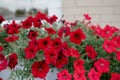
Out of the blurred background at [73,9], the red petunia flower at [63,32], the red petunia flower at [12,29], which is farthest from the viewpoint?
the blurred background at [73,9]

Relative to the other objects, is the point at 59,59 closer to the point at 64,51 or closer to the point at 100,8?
the point at 64,51

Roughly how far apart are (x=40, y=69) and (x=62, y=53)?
0.45ft

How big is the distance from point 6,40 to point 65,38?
36 centimetres

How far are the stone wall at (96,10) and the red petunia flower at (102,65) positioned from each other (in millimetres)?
1633

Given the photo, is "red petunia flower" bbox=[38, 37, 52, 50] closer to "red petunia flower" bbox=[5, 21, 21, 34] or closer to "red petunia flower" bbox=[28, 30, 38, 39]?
"red petunia flower" bbox=[28, 30, 38, 39]

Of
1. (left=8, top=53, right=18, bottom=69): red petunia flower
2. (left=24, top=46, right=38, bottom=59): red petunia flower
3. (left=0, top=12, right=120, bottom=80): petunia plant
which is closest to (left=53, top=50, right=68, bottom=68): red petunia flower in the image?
(left=0, top=12, right=120, bottom=80): petunia plant

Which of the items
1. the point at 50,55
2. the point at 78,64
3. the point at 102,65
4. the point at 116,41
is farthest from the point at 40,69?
the point at 116,41

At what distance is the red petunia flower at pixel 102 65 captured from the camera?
62.3 inches

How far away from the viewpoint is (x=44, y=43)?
5.25 ft

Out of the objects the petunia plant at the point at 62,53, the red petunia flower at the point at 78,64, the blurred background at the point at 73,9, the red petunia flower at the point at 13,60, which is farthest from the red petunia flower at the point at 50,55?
the blurred background at the point at 73,9

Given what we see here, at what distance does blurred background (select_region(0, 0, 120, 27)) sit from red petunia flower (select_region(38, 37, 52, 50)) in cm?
160

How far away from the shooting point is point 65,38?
170 centimetres

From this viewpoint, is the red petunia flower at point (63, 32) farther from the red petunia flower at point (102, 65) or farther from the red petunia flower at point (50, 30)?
the red petunia flower at point (102, 65)

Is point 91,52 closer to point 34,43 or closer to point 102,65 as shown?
point 102,65
